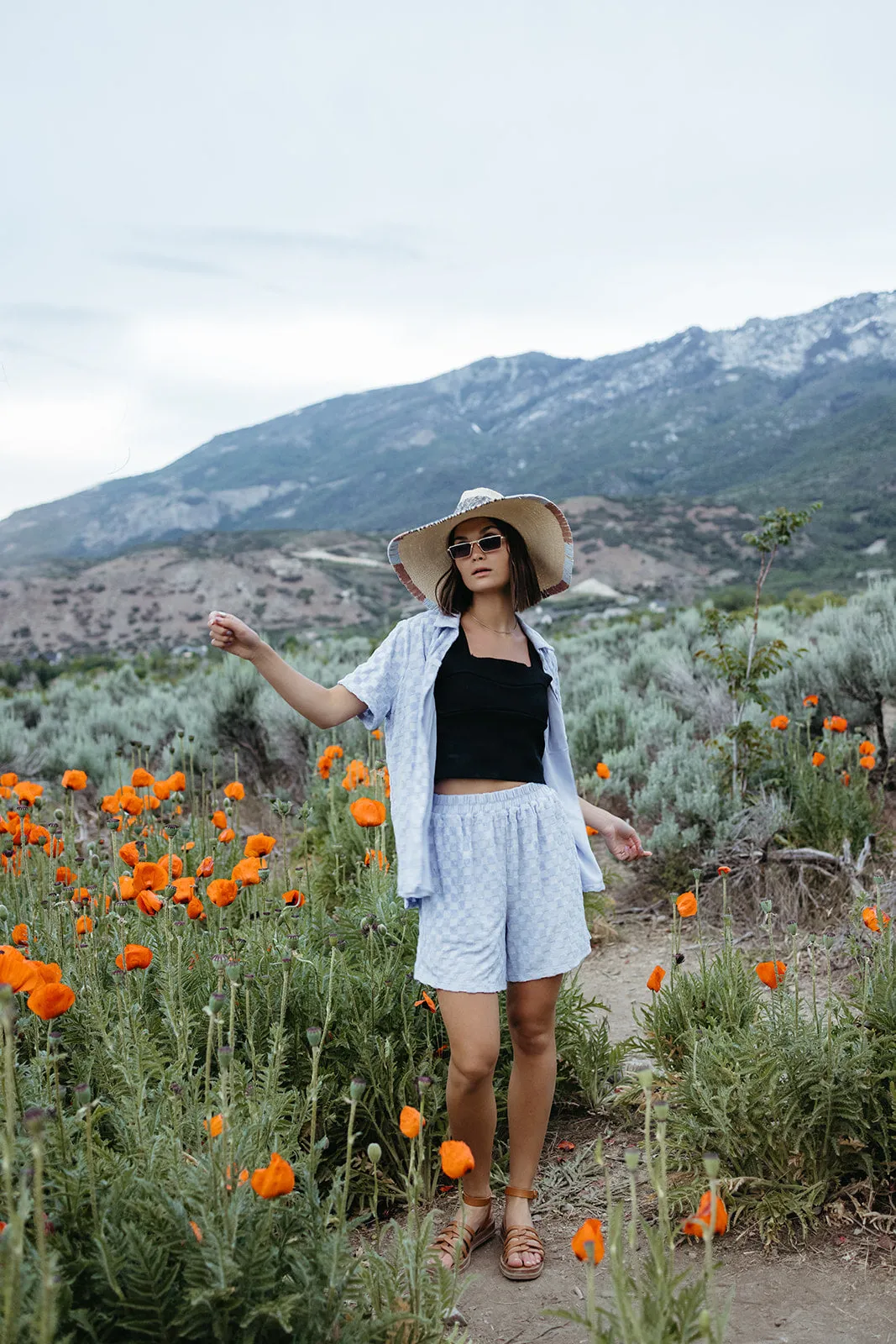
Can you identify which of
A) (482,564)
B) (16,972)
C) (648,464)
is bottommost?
(16,972)

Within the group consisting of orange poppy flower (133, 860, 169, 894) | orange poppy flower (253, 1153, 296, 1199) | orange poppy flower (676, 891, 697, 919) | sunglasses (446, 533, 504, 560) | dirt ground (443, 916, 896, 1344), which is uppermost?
sunglasses (446, 533, 504, 560)

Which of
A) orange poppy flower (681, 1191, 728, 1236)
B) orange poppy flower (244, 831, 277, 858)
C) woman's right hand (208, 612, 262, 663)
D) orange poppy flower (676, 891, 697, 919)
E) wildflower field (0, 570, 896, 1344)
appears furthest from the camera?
orange poppy flower (676, 891, 697, 919)

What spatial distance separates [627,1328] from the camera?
4.70ft

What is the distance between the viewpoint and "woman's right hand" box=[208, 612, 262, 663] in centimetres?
229

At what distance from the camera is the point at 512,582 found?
2.83m

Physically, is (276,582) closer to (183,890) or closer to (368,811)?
(368,811)

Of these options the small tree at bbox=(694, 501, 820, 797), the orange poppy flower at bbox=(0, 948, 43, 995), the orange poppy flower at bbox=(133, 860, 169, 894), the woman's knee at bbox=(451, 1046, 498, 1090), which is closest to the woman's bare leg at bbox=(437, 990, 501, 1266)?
the woman's knee at bbox=(451, 1046, 498, 1090)

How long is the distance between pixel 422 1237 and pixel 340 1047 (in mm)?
1218

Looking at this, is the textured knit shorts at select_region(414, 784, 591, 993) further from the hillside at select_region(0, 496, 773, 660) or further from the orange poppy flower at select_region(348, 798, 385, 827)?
the hillside at select_region(0, 496, 773, 660)

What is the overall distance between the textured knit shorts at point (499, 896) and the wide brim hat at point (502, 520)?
2.10 feet

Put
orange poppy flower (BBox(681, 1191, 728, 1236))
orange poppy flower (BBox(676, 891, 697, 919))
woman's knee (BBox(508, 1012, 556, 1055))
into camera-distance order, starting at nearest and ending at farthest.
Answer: orange poppy flower (BBox(681, 1191, 728, 1236)) → woman's knee (BBox(508, 1012, 556, 1055)) → orange poppy flower (BBox(676, 891, 697, 919))

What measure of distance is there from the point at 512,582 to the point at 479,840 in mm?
758

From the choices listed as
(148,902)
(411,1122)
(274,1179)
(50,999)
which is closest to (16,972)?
→ (50,999)

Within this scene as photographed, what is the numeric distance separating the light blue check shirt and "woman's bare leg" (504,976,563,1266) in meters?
0.33
